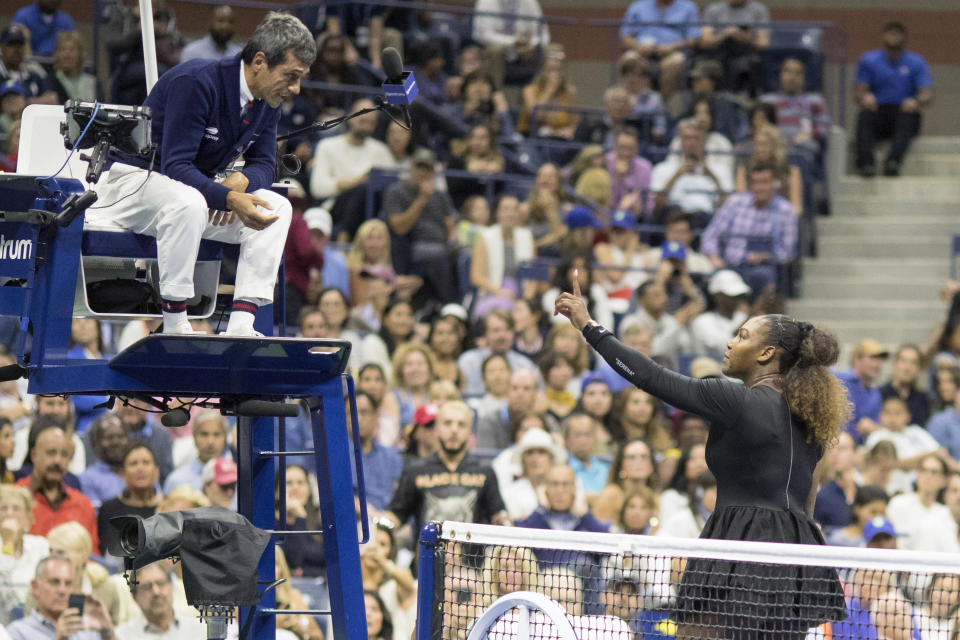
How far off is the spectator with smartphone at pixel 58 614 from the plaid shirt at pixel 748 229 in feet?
23.4

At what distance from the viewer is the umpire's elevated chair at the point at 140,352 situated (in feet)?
Answer: 20.1

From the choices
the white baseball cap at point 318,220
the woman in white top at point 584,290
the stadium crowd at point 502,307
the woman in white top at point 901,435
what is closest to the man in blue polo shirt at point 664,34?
the stadium crowd at point 502,307

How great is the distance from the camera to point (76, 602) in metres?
9.16

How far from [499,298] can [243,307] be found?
23.8 feet

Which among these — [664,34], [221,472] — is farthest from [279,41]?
[664,34]

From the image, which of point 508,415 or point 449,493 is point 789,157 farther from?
point 449,493

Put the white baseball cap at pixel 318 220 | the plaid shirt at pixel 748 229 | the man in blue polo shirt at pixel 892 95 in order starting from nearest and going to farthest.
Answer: the white baseball cap at pixel 318 220, the plaid shirt at pixel 748 229, the man in blue polo shirt at pixel 892 95

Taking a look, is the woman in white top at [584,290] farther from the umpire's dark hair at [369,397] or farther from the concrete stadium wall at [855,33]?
the concrete stadium wall at [855,33]

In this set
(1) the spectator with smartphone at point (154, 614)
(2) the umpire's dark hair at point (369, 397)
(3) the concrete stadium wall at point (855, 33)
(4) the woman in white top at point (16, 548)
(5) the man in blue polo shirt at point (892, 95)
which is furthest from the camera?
(3) the concrete stadium wall at point (855, 33)

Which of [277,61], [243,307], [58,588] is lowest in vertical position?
[58,588]

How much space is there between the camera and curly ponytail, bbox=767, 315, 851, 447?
5883 mm

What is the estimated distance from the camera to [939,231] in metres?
16.3

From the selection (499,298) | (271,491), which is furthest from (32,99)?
(271,491)

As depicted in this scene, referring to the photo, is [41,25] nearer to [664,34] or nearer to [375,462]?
[664,34]
